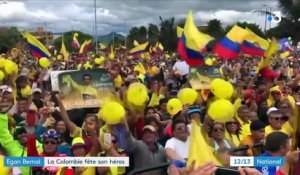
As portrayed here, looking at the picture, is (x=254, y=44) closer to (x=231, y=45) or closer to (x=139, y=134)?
(x=231, y=45)

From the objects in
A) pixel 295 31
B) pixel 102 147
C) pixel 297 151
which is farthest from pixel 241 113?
A: pixel 295 31

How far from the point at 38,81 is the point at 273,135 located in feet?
32.1

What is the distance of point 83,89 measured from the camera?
20.4 feet

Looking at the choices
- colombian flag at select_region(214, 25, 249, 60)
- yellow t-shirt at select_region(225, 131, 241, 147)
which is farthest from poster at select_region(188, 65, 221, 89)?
yellow t-shirt at select_region(225, 131, 241, 147)

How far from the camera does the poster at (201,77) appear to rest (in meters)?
9.69

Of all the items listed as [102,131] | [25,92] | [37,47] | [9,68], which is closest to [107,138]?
[102,131]

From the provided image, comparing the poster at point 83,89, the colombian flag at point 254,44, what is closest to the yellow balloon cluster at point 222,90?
the poster at point 83,89

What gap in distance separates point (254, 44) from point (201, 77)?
3347 mm

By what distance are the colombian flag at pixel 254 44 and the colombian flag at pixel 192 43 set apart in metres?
2.51

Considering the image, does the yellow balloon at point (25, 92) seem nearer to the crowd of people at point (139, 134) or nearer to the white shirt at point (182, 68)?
the crowd of people at point (139, 134)

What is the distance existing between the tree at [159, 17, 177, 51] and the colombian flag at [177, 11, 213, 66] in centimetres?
4140

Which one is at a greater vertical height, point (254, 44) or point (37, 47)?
point (37, 47)

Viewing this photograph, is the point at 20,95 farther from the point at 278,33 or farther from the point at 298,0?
the point at 278,33

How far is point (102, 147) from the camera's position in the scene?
517 cm
